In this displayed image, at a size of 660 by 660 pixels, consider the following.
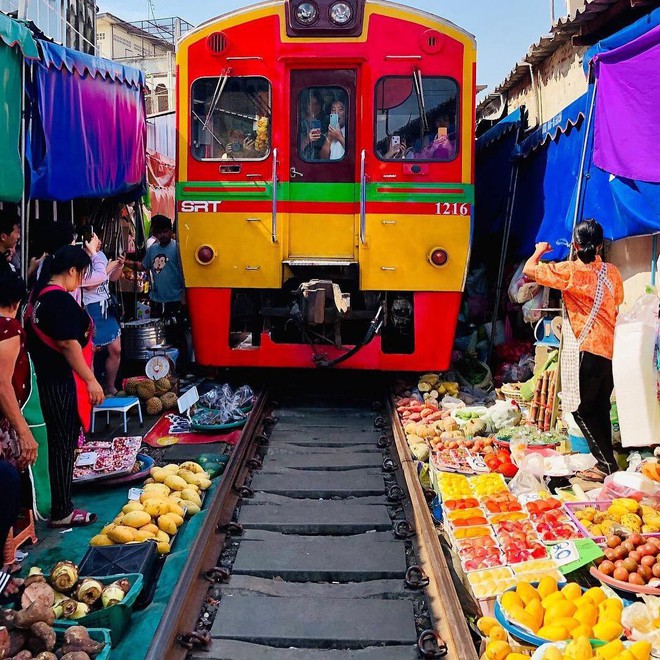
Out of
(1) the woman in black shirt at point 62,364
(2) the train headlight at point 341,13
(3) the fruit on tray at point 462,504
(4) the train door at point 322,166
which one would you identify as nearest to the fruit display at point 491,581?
(3) the fruit on tray at point 462,504

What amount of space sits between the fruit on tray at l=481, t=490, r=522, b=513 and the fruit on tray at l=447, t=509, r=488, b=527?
8cm

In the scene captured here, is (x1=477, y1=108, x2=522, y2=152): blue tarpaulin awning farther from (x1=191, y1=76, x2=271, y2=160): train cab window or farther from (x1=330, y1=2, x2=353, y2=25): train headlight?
(x1=191, y1=76, x2=271, y2=160): train cab window

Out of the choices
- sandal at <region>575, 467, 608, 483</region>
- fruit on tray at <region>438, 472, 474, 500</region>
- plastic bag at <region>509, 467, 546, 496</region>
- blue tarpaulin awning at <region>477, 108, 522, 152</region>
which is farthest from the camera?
blue tarpaulin awning at <region>477, 108, 522, 152</region>

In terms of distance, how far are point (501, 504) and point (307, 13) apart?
16.2ft

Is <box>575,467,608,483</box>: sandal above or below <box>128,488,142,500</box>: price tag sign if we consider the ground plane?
above

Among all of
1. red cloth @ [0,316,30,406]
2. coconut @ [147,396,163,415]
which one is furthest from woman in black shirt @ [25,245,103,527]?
coconut @ [147,396,163,415]

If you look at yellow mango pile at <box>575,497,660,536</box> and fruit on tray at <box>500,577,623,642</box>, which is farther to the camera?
yellow mango pile at <box>575,497,660,536</box>

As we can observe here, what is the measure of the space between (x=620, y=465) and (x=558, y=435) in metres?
0.72

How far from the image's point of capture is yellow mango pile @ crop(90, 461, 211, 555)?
425 cm

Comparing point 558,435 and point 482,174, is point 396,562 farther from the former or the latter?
point 482,174

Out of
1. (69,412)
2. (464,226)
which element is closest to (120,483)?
(69,412)

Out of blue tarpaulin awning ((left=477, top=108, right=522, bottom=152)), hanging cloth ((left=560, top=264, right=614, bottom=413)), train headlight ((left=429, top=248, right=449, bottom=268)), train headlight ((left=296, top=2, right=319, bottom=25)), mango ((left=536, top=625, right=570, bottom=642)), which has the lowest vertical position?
mango ((left=536, top=625, right=570, bottom=642))

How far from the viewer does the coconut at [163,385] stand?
7507 millimetres

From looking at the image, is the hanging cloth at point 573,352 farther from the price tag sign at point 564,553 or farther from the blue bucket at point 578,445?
the price tag sign at point 564,553
